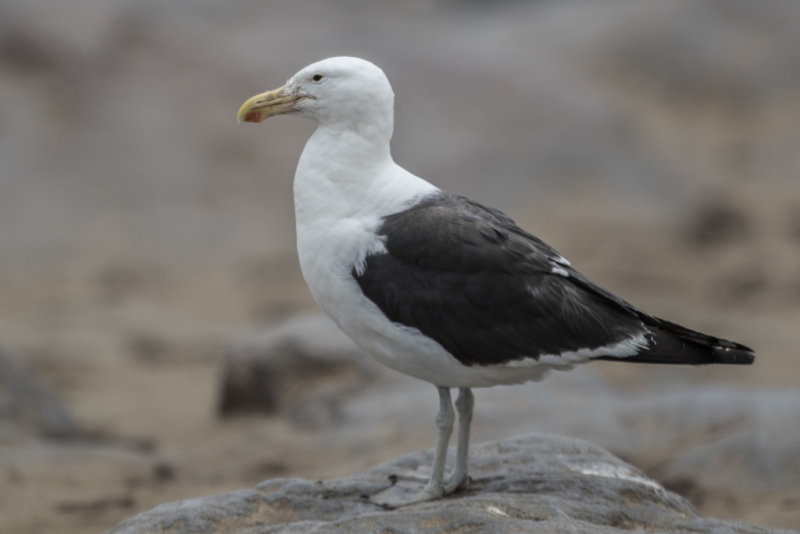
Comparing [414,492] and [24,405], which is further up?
[24,405]

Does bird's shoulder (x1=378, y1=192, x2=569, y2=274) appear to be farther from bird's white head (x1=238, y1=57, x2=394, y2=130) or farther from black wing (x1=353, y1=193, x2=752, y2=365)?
bird's white head (x1=238, y1=57, x2=394, y2=130)

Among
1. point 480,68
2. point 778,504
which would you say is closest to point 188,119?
point 480,68

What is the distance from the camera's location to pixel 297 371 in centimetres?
811

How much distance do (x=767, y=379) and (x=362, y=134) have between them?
6307mm

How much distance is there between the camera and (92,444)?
8.12 metres

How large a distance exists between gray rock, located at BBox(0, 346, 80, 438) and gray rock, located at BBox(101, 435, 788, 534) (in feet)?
11.6

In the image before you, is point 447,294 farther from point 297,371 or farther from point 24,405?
point 24,405

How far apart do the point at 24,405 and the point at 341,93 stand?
14.0 feet

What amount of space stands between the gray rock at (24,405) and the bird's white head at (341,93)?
3.98 meters

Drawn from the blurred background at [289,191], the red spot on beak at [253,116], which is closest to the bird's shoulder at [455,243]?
the red spot on beak at [253,116]

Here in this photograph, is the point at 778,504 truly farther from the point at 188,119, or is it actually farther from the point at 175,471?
the point at 188,119

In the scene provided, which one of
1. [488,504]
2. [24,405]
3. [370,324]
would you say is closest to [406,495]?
[488,504]

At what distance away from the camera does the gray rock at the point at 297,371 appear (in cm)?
796

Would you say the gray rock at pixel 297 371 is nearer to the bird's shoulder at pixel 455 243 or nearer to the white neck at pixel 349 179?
the white neck at pixel 349 179
